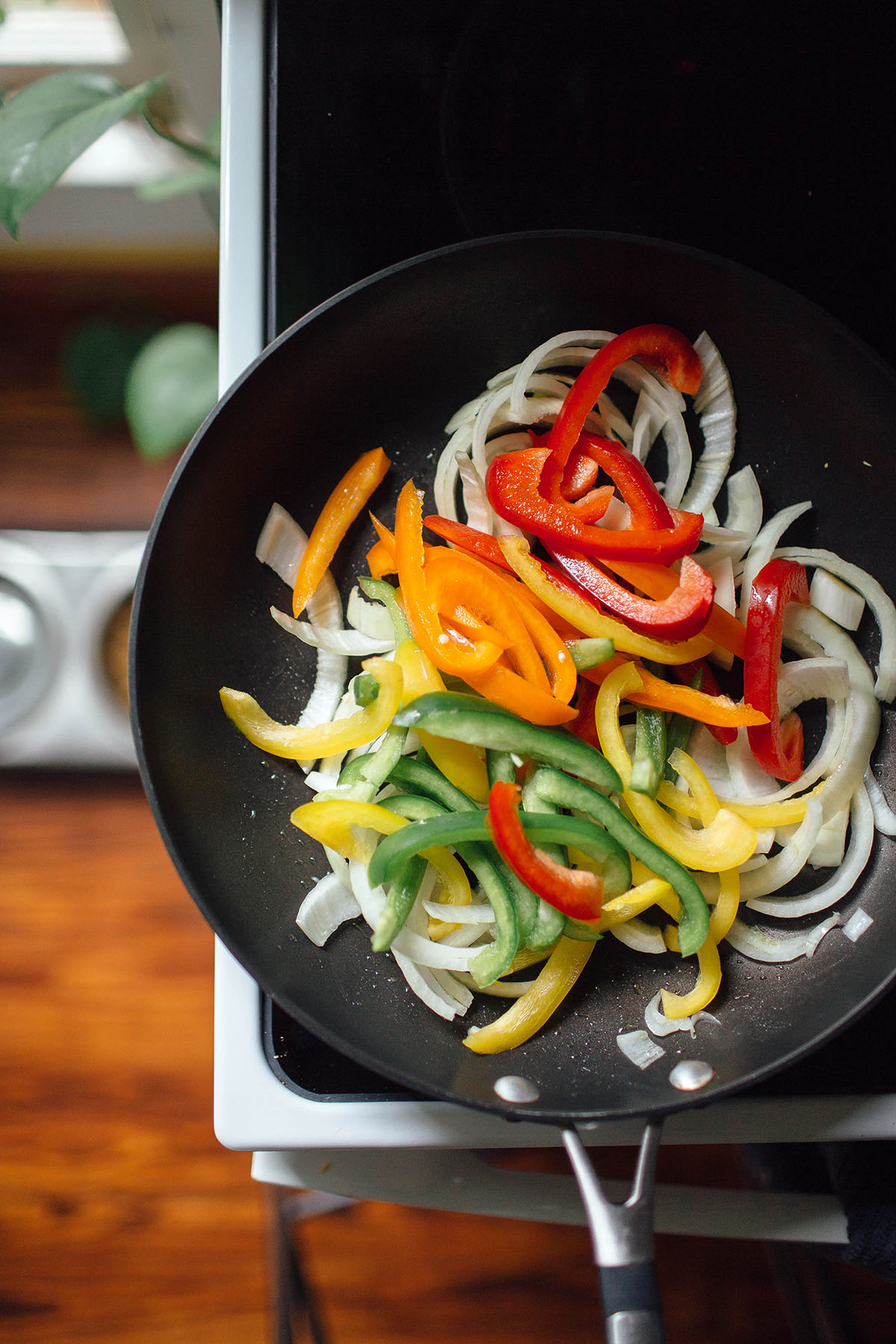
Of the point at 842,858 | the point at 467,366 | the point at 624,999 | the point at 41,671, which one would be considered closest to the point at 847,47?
the point at 467,366

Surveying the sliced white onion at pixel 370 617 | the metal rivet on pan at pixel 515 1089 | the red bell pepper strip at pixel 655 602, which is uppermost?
the red bell pepper strip at pixel 655 602

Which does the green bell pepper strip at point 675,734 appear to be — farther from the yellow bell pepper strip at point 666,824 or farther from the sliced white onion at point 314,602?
the sliced white onion at point 314,602

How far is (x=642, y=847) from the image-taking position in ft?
2.76

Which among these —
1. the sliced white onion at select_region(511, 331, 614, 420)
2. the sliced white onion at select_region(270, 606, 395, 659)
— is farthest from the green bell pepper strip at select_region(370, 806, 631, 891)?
the sliced white onion at select_region(511, 331, 614, 420)

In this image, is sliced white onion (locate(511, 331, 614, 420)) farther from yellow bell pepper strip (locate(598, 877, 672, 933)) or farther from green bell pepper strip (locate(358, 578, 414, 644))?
yellow bell pepper strip (locate(598, 877, 672, 933))

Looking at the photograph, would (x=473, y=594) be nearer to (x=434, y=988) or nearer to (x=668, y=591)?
(x=668, y=591)

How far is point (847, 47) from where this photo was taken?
3.05 feet

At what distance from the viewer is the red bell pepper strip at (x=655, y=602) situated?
851 mm

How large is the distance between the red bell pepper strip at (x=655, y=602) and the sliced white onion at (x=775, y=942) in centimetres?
30

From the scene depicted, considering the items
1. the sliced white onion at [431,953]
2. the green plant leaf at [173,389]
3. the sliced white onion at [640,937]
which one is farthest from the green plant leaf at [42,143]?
the sliced white onion at [640,937]

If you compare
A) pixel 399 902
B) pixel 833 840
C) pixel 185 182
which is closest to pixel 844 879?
pixel 833 840

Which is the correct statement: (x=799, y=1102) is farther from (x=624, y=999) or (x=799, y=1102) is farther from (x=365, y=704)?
(x=365, y=704)

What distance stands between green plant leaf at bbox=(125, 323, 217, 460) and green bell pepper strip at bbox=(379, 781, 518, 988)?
0.57 metres

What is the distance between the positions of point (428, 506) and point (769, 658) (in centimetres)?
39
